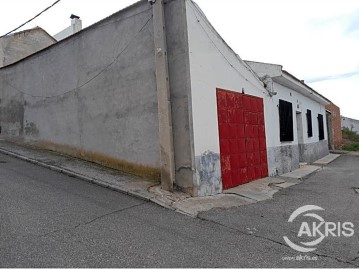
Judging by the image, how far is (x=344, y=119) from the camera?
4019cm

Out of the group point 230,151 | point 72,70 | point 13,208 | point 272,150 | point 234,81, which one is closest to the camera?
point 13,208

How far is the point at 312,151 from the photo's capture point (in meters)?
16.1

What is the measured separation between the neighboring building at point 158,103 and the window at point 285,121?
0.09 meters

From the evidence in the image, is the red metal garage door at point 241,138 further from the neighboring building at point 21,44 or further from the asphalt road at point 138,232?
the neighboring building at point 21,44

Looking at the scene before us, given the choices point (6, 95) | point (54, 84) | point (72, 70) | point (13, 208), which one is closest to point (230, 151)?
point (13, 208)

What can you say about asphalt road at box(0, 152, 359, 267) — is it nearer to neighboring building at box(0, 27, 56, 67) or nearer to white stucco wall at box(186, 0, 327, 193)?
white stucco wall at box(186, 0, 327, 193)

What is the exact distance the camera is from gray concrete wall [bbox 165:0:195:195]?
21.8 feet

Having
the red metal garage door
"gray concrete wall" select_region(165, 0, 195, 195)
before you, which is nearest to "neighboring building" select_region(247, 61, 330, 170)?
the red metal garage door

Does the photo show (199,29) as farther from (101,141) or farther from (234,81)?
(101,141)

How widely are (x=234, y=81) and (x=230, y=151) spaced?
77.0 inches

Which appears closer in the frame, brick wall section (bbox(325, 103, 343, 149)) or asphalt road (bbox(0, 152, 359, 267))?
asphalt road (bbox(0, 152, 359, 267))

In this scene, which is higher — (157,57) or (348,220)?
(157,57)

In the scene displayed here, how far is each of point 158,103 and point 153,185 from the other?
1853 mm

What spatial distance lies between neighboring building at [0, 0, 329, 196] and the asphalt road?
1.45 metres
